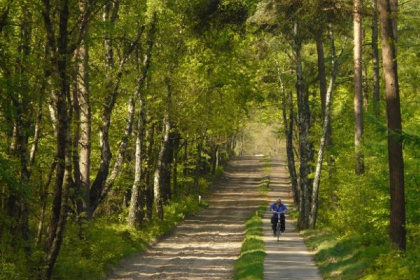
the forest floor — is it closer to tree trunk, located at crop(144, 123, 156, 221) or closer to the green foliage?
the green foliage

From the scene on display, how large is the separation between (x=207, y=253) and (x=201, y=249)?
1.48m

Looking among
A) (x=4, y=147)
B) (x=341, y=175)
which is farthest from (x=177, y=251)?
(x=4, y=147)

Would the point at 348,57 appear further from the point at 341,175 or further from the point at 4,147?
the point at 4,147

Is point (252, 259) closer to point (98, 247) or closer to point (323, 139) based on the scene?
point (98, 247)

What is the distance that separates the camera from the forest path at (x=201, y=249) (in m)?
21.4

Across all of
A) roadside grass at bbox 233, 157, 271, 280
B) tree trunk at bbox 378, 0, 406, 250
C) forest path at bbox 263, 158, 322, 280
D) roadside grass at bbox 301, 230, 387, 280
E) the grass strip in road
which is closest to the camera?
tree trunk at bbox 378, 0, 406, 250

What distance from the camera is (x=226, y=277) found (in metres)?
20.1

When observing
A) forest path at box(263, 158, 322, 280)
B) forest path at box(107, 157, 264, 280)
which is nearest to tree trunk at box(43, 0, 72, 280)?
forest path at box(107, 157, 264, 280)

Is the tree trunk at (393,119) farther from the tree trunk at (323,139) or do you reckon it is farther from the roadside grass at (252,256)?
the tree trunk at (323,139)

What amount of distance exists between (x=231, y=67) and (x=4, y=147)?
21.6 meters

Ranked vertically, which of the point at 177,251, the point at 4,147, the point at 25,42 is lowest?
the point at 177,251

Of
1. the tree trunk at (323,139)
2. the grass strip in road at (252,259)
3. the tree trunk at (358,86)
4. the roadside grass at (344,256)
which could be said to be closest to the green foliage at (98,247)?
the grass strip in road at (252,259)

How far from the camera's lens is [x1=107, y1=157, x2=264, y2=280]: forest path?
70.2ft

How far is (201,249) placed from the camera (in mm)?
28516
